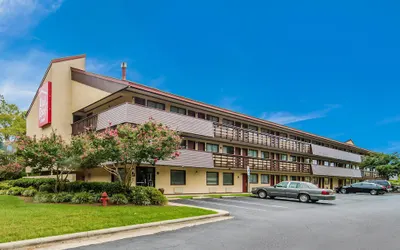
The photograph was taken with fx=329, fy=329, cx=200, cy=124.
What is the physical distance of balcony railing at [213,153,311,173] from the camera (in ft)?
90.2

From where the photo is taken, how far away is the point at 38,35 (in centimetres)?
2045

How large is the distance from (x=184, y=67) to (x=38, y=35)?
20.9 meters

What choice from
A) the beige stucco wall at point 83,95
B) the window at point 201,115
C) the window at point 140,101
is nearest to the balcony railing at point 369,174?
the window at point 201,115

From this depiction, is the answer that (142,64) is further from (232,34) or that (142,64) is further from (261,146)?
(261,146)

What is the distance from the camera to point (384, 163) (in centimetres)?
5322

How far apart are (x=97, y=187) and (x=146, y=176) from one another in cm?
679

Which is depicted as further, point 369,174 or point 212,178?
point 369,174

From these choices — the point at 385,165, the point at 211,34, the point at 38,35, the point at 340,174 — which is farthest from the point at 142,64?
the point at 385,165

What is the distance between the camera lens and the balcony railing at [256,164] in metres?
27.5

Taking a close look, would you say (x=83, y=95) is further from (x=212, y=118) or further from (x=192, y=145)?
(x=212, y=118)

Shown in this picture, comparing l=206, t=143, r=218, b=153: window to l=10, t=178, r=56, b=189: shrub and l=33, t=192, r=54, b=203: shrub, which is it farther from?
l=33, t=192, r=54, b=203: shrub

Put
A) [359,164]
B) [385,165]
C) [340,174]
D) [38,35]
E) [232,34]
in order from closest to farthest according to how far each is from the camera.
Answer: [38,35], [232,34], [340,174], [385,165], [359,164]

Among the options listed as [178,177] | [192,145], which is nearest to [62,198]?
[178,177]

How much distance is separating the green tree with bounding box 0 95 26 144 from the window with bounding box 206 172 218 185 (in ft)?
94.9
